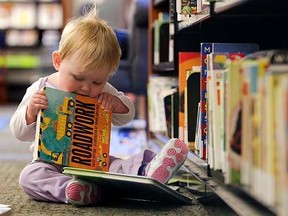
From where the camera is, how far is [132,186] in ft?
5.41

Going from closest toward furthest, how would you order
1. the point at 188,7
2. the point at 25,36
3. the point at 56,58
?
the point at 56,58
the point at 188,7
the point at 25,36

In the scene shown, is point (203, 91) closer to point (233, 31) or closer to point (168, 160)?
point (168, 160)

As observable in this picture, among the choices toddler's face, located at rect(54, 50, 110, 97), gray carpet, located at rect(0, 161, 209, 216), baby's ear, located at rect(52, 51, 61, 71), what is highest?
baby's ear, located at rect(52, 51, 61, 71)

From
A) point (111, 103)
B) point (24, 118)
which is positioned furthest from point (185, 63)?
point (24, 118)

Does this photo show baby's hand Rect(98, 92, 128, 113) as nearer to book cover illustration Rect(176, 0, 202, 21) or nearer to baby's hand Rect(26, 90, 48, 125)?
baby's hand Rect(26, 90, 48, 125)

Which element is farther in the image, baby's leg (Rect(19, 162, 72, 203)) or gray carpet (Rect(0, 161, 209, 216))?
baby's leg (Rect(19, 162, 72, 203))

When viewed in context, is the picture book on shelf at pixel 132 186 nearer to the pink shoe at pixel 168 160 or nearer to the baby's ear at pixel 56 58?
the pink shoe at pixel 168 160

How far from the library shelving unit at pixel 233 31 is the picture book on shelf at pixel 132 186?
0.33 feet

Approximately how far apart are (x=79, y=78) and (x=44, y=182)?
31 cm

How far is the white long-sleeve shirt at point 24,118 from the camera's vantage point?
1879 mm

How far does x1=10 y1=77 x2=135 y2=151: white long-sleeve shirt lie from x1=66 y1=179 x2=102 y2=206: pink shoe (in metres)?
0.29

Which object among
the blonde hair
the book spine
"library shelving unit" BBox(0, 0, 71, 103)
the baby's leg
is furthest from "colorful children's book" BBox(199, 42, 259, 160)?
"library shelving unit" BBox(0, 0, 71, 103)

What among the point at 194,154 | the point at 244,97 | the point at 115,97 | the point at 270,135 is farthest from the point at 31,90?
the point at 270,135

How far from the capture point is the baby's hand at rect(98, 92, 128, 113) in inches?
75.5
